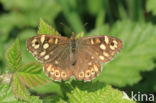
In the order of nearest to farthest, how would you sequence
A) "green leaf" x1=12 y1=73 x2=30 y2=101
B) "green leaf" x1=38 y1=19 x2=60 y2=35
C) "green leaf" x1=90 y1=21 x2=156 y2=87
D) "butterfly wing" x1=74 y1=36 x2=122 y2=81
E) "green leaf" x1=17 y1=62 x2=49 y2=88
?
"green leaf" x1=12 y1=73 x2=30 y2=101 < "green leaf" x1=17 y1=62 x2=49 y2=88 < "green leaf" x1=38 y1=19 x2=60 y2=35 < "butterfly wing" x1=74 y1=36 x2=122 y2=81 < "green leaf" x1=90 y1=21 x2=156 y2=87

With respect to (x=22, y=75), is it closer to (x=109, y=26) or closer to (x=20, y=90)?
(x=20, y=90)

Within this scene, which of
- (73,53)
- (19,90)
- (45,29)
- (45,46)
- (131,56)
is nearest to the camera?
(19,90)

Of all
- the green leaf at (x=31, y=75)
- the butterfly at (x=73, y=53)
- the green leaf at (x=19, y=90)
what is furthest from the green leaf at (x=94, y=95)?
the green leaf at (x=19, y=90)

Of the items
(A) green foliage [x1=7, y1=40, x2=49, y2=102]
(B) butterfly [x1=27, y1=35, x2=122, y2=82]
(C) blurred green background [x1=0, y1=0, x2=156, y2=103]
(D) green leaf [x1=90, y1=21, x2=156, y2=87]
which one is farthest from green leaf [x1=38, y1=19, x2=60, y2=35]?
(D) green leaf [x1=90, y1=21, x2=156, y2=87]

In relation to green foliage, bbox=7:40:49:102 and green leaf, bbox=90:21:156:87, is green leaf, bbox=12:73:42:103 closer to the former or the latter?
green foliage, bbox=7:40:49:102

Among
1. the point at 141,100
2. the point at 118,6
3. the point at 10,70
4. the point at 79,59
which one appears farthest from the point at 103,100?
the point at 118,6

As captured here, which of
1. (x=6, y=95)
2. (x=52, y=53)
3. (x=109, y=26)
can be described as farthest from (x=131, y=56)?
(x=6, y=95)

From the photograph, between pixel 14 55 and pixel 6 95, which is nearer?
pixel 14 55

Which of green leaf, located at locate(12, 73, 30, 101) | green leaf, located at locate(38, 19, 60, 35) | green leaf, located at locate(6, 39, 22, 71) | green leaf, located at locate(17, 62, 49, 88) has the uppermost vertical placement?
green leaf, located at locate(38, 19, 60, 35)

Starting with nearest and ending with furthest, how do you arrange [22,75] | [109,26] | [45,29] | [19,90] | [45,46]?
[19,90] → [22,75] → [45,29] → [45,46] → [109,26]
